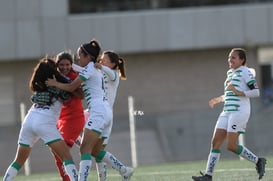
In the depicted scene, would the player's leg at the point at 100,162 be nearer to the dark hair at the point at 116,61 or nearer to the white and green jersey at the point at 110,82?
the white and green jersey at the point at 110,82

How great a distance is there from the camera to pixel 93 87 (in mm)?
11797

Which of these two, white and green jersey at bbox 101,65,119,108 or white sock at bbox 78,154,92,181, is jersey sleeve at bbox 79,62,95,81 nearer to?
white and green jersey at bbox 101,65,119,108

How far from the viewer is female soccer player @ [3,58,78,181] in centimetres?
1173

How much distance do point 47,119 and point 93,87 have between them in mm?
683

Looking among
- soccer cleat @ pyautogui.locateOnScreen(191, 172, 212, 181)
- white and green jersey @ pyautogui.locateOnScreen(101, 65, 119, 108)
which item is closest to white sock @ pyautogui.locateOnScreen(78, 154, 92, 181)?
white and green jersey @ pyautogui.locateOnScreen(101, 65, 119, 108)

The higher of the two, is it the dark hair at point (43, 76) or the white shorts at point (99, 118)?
the dark hair at point (43, 76)

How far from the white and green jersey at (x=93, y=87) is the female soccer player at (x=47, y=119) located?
0.29m

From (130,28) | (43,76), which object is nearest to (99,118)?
(43,76)

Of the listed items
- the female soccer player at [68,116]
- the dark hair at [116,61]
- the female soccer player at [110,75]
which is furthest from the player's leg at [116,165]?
the dark hair at [116,61]

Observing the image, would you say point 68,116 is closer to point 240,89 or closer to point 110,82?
point 110,82

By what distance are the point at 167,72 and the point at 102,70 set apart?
80.7 ft

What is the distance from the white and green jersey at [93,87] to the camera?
11.8 metres

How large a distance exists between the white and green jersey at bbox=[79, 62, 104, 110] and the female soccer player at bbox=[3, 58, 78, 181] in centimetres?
29

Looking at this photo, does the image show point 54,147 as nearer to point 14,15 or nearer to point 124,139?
point 124,139
